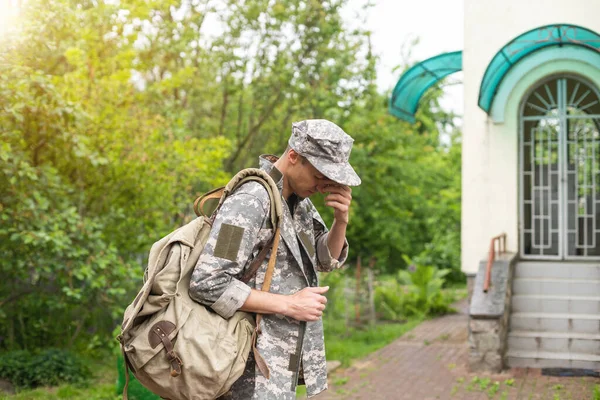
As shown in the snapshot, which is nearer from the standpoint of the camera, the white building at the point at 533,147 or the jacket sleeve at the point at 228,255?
the jacket sleeve at the point at 228,255

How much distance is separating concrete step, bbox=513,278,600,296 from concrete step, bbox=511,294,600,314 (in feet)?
0.33

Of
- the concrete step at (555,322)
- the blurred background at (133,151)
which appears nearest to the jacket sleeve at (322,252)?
the blurred background at (133,151)

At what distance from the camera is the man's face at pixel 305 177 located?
302 centimetres

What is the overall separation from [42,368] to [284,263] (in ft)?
18.8

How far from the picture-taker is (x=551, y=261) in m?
11.4

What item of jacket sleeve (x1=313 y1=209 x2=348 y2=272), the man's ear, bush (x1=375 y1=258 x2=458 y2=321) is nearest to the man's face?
the man's ear

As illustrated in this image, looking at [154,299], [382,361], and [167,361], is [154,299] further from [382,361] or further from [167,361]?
[382,361]

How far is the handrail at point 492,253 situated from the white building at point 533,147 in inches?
5.1

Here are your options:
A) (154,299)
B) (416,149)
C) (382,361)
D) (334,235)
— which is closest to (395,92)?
(416,149)

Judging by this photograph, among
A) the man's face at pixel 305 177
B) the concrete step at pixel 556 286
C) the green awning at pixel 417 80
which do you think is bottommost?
the concrete step at pixel 556 286

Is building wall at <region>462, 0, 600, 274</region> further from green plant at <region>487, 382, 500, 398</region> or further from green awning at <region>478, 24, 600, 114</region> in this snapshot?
green plant at <region>487, 382, 500, 398</region>

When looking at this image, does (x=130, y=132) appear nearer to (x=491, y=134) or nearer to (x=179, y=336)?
(x=491, y=134)

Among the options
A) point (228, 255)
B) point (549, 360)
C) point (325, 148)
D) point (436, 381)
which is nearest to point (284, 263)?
point (228, 255)

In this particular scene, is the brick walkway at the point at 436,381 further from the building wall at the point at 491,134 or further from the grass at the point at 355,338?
the building wall at the point at 491,134
